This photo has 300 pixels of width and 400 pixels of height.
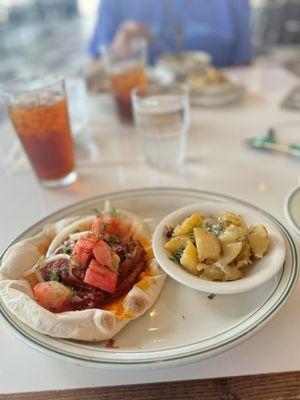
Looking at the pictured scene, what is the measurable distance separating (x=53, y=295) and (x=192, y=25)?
2.61m

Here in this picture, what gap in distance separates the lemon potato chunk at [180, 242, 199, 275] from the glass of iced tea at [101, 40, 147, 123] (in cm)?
95

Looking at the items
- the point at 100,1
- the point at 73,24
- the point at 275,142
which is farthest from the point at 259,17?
the point at 275,142

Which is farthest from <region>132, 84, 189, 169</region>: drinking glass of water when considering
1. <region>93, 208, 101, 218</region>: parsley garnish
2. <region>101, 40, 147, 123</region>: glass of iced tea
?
<region>93, 208, 101, 218</region>: parsley garnish

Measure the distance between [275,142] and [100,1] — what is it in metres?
2.20

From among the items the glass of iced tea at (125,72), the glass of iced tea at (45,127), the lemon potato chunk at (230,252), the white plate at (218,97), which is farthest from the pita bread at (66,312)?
the white plate at (218,97)

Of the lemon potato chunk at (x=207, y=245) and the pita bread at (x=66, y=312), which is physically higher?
the lemon potato chunk at (x=207, y=245)

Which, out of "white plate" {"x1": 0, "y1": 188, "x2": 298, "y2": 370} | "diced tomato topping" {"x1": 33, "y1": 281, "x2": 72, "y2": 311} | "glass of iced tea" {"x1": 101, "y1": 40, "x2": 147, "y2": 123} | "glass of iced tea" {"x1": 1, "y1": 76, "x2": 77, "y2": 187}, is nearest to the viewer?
"white plate" {"x1": 0, "y1": 188, "x2": 298, "y2": 370}

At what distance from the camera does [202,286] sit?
2.12 feet

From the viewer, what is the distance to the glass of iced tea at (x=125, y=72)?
1.48 m

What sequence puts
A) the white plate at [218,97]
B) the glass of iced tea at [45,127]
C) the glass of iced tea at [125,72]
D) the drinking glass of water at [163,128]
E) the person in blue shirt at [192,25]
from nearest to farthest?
the glass of iced tea at [45,127] → the drinking glass of water at [163,128] → the glass of iced tea at [125,72] → the white plate at [218,97] → the person in blue shirt at [192,25]

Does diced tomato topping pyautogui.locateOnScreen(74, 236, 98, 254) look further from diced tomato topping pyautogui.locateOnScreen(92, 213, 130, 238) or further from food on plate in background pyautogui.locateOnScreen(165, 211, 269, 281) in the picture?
food on plate in background pyautogui.locateOnScreen(165, 211, 269, 281)

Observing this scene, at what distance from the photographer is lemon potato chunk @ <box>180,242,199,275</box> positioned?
27.0 inches

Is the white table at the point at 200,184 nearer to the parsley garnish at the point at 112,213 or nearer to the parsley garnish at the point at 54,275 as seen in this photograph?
the parsley garnish at the point at 54,275

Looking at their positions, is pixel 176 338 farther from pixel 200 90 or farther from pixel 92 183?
pixel 200 90
